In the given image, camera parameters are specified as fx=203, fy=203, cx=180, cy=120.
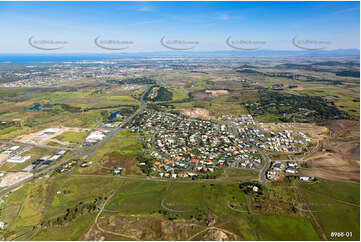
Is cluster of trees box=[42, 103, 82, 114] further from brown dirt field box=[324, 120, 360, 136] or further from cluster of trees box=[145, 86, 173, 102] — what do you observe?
brown dirt field box=[324, 120, 360, 136]

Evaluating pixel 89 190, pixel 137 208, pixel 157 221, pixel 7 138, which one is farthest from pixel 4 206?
pixel 7 138

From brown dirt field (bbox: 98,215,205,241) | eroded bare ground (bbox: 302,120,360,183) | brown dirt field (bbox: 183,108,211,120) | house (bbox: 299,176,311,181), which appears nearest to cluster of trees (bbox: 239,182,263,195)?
house (bbox: 299,176,311,181)

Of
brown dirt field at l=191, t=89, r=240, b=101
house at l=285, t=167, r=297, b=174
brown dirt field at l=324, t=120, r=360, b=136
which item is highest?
brown dirt field at l=191, t=89, r=240, b=101

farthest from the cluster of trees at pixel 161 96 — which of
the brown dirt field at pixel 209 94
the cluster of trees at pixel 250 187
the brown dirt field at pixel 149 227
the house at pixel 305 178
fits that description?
the brown dirt field at pixel 149 227

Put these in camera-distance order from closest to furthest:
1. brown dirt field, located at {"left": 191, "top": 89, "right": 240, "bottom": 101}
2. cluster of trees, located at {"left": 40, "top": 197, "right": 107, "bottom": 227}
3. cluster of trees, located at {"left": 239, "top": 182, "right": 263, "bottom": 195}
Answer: cluster of trees, located at {"left": 40, "top": 197, "right": 107, "bottom": 227}, cluster of trees, located at {"left": 239, "top": 182, "right": 263, "bottom": 195}, brown dirt field, located at {"left": 191, "top": 89, "right": 240, "bottom": 101}

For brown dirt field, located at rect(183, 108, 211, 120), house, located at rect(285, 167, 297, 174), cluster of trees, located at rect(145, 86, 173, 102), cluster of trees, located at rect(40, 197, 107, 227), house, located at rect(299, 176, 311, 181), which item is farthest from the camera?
cluster of trees, located at rect(145, 86, 173, 102)

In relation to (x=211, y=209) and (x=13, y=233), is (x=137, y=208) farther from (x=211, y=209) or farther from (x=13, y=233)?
(x=13, y=233)
